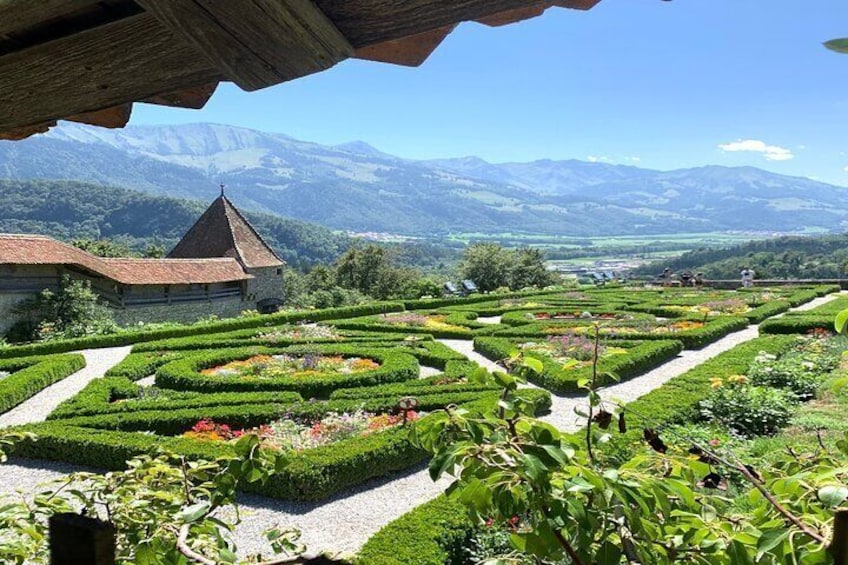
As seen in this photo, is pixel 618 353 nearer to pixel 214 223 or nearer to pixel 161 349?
pixel 161 349

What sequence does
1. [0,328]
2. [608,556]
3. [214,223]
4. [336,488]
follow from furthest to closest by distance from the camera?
1. [214,223]
2. [0,328]
3. [336,488]
4. [608,556]

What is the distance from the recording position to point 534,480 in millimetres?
1109

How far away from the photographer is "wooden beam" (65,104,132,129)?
4.97 ft

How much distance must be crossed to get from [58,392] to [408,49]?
11.1 metres

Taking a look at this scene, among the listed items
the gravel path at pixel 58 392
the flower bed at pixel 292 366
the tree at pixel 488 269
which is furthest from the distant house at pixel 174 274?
the tree at pixel 488 269

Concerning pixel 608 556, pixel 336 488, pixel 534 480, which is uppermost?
pixel 534 480

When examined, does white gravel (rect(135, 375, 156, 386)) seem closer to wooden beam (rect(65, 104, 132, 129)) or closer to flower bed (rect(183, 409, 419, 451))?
flower bed (rect(183, 409, 419, 451))

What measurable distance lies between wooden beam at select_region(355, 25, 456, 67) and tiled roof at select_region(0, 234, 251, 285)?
19134mm

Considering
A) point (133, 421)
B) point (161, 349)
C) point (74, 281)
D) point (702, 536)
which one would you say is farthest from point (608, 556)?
point (74, 281)

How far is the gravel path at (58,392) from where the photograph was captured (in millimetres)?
8773

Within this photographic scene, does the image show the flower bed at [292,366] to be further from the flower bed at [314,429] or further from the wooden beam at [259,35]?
the wooden beam at [259,35]

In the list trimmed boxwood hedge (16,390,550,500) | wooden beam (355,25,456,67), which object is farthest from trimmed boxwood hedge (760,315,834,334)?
wooden beam (355,25,456,67)

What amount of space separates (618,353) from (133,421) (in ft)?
27.6

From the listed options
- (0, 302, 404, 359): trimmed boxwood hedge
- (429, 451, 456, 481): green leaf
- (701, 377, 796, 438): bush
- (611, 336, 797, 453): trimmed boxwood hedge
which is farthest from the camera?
(0, 302, 404, 359): trimmed boxwood hedge
